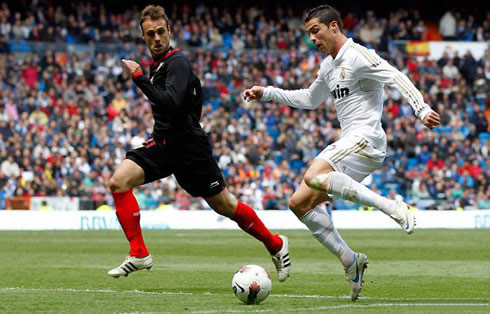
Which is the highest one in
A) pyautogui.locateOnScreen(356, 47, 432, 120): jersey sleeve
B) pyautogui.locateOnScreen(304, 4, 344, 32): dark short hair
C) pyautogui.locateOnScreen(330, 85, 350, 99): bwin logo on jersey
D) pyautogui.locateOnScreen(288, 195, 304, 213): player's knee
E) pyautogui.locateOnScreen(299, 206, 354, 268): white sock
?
pyautogui.locateOnScreen(304, 4, 344, 32): dark short hair

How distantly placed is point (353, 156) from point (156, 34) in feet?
7.38

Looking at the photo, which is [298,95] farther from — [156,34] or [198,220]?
[198,220]

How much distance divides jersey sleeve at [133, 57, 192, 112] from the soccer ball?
181 centimetres

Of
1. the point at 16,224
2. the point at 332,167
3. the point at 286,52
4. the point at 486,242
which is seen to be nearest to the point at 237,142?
the point at 286,52

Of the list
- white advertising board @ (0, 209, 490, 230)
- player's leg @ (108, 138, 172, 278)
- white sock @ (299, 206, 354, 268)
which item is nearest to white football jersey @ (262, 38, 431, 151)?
white sock @ (299, 206, 354, 268)

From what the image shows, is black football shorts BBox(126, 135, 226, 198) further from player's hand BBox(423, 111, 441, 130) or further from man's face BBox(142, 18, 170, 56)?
player's hand BBox(423, 111, 441, 130)

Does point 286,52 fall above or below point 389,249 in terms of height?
above

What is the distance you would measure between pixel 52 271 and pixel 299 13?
2604 centimetres

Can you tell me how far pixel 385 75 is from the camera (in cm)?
877

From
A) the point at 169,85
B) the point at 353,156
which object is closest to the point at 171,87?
the point at 169,85

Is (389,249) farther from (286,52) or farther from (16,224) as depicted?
(286,52)

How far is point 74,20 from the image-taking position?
3300 cm

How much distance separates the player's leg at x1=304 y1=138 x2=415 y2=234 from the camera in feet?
26.6

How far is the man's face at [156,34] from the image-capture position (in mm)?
9641
